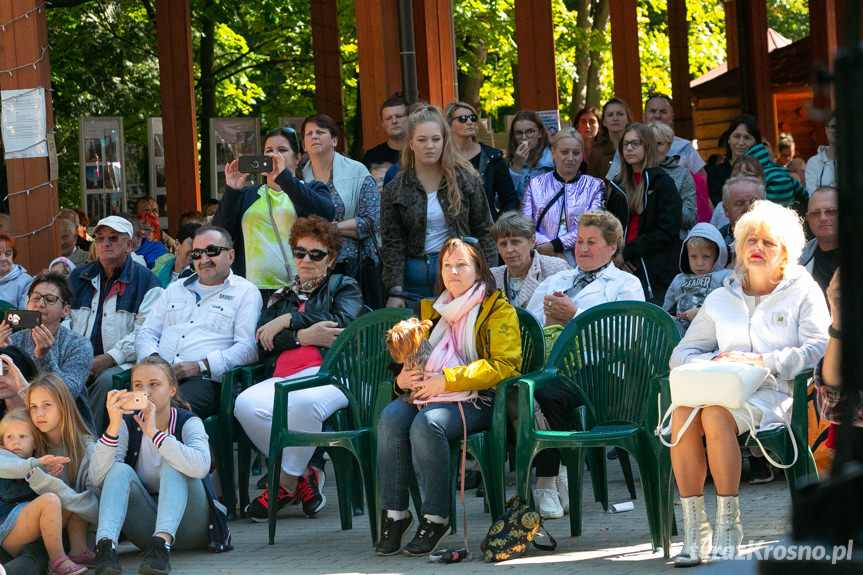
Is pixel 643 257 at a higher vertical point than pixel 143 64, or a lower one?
lower

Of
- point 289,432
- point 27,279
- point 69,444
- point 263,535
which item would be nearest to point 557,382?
point 289,432

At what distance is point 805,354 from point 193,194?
9858mm

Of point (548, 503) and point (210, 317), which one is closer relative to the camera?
point (548, 503)

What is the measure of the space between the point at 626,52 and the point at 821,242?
8.64 m

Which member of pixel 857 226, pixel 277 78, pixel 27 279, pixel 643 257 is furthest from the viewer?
pixel 277 78

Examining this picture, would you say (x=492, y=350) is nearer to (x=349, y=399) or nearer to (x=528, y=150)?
(x=349, y=399)

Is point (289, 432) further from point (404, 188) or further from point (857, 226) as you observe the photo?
point (857, 226)

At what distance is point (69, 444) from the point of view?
18.1ft

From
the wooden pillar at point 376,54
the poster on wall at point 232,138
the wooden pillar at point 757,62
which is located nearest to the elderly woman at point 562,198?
the wooden pillar at point 376,54

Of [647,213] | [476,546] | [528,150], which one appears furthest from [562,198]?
[476,546]

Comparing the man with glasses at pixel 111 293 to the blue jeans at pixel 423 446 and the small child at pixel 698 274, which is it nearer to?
the blue jeans at pixel 423 446

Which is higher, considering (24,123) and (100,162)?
(100,162)

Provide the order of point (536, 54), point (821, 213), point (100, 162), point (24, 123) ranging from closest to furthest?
1. point (821, 213)
2. point (24, 123)
3. point (536, 54)
4. point (100, 162)

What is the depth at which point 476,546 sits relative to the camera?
5.21m
